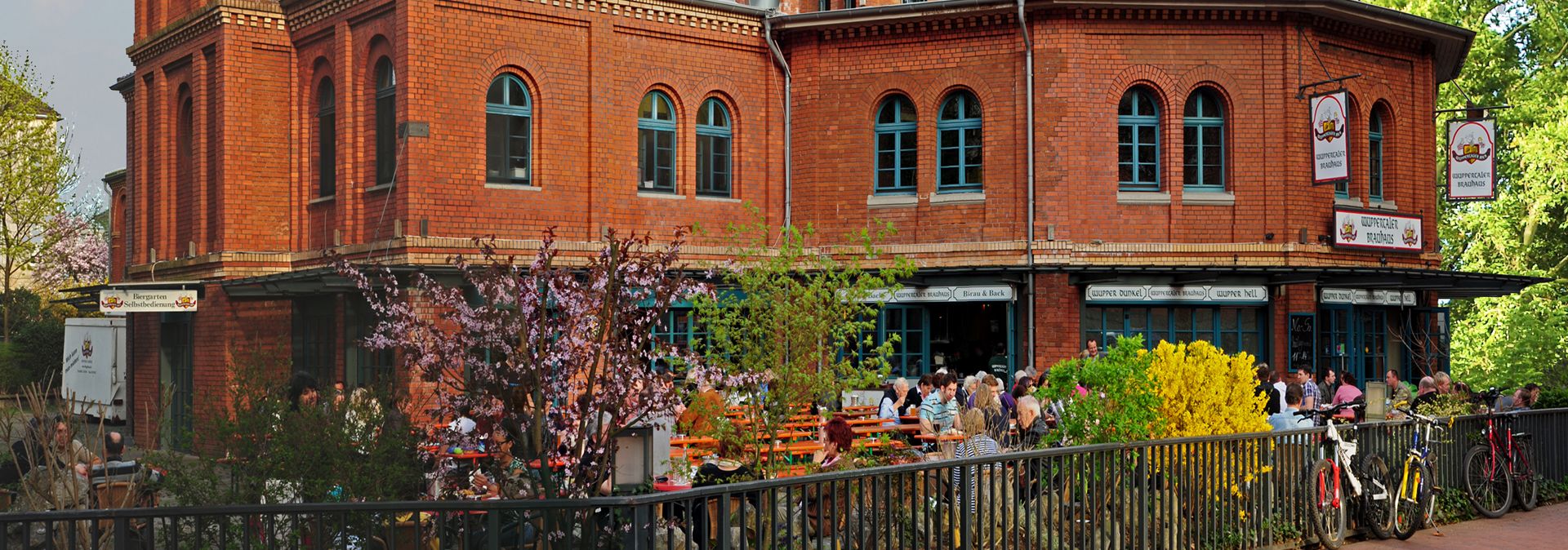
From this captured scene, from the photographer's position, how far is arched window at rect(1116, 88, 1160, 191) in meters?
24.7

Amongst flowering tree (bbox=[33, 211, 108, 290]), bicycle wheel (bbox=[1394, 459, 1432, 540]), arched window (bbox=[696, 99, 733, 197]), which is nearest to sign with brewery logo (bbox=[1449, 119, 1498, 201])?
arched window (bbox=[696, 99, 733, 197])

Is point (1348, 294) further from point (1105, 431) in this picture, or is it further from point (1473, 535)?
point (1105, 431)

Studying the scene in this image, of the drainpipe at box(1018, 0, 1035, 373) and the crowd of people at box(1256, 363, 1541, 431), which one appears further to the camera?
the drainpipe at box(1018, 0, 1035, 373)

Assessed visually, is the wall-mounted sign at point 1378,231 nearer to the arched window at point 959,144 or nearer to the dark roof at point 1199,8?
the dark roof at point 1199,8

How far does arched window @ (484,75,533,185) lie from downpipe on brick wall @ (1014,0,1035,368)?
750 centimetres

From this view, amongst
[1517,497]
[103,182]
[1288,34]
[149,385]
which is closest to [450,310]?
[1517,497]

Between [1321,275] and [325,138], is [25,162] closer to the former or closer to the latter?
[325,138]

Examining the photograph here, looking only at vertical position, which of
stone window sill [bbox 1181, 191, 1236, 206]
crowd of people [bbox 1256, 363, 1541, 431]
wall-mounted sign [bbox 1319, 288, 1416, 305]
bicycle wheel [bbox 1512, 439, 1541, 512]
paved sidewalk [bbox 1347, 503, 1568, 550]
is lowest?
paved sidewalk [bbox 1347, 503, 1568, 550]

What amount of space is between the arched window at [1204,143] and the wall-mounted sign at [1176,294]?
166 centimetres

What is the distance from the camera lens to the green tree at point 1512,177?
33062 mm

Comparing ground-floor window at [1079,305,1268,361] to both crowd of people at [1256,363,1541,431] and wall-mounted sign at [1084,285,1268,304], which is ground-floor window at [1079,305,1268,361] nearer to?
wall-mounted sign at [1084,285,1268,304]

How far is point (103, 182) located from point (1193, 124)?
25018 mm

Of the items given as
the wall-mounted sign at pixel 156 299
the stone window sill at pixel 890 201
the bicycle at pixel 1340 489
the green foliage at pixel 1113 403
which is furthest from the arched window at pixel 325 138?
the bicycle at pixel 1340 489

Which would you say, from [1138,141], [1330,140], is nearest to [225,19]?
[1138,141]
